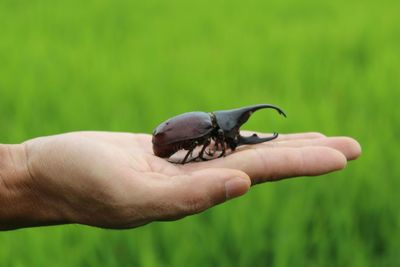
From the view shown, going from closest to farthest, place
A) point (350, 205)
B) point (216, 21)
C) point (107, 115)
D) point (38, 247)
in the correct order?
point (38, 247)
point (350, 205)
point (107, 115)
point (216, 21)

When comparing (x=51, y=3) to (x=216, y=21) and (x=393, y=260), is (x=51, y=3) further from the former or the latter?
(x=393, y=260)

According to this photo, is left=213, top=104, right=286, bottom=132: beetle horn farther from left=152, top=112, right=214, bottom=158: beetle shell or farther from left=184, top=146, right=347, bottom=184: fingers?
left=184, top=146, right=347, bottom=184: fingers

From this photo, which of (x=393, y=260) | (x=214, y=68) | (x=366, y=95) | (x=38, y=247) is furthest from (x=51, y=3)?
(x=393, y=260)

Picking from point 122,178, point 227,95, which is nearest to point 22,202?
point 122,178

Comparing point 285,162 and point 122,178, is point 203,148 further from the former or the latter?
point 122,178

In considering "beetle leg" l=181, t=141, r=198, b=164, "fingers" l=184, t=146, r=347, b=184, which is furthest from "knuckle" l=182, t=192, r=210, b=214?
"beetle leg" l=181, t=141, r=198, b=164

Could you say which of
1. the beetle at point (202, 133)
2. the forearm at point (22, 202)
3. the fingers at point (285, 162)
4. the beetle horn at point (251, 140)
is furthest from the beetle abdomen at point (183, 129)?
the forearm at point (22, 202)
